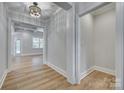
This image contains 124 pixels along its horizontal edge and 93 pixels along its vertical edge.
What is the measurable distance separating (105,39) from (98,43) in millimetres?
350

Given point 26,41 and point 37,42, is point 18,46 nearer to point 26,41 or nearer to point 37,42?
point 26,41

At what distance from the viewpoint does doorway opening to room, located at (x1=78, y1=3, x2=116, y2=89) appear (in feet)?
10.3

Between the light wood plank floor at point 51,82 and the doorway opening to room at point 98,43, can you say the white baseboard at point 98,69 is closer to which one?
the doorway opening to room at point 98,43

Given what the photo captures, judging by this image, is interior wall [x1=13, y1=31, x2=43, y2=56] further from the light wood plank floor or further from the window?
the light wood plank floor

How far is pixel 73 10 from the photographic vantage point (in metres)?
2.40

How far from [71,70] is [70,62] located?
0.77 feet

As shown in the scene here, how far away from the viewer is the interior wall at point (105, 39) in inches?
128

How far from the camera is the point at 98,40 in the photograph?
3738 mm

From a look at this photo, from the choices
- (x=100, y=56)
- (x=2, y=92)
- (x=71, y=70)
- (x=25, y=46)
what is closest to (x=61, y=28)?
(x=71, y=70)

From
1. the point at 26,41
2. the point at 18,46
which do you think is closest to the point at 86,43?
the point at 26,41

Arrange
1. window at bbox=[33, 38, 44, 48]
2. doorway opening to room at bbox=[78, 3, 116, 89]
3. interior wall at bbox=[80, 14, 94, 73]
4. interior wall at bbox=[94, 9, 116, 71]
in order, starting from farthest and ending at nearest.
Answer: window at bbox=[33, 38, 44, 48] < interior wall at bbox=[94, 9, 116, 71] < doorway opening to room at bbox=[78, 3, 116, 89] < interior wall at bbox=[80, 14, 94, 73]

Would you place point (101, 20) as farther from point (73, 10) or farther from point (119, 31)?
point (119, 31)

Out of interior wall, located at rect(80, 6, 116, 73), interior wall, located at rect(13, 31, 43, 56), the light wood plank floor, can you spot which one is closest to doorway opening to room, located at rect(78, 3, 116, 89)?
interior wall, located at rect(80, 6, 116, 73)

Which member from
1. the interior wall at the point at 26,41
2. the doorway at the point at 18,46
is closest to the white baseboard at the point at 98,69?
the interior wall at the point at 26,41
